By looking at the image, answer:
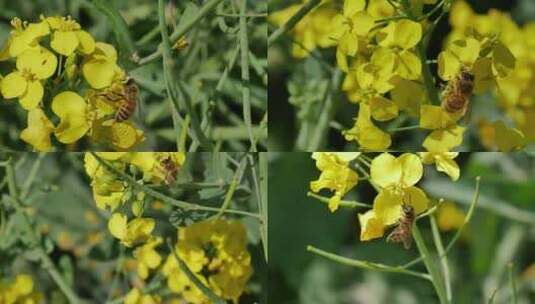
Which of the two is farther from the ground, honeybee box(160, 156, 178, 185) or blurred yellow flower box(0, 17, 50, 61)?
blurred yellow flower box(0, 17, 50, 61)

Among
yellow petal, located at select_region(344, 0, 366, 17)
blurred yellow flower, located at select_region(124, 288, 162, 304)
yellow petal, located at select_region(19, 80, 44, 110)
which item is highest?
yellow petal, located at select_region(344, 0, 366, 17)

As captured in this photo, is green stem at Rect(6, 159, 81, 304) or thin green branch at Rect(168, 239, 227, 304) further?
green stem at Rect(6, 159, 81, 304)

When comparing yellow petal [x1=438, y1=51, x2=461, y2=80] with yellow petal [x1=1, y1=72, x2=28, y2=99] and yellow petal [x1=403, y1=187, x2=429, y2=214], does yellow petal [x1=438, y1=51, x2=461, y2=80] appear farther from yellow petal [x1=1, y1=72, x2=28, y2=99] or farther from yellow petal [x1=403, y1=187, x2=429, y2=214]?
yellow petal [x1=1, y1=72, x2=28, y2=99]

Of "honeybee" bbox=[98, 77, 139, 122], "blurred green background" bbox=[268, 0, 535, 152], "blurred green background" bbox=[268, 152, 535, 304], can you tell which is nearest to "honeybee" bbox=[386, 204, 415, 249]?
"blurred green background" bbox=[268, 0, 535, 152]

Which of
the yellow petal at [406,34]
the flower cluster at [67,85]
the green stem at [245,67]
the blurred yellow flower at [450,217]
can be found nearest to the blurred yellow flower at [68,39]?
the flower cluster at [67,85]

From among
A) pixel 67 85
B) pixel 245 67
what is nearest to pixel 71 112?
pixel 67 85

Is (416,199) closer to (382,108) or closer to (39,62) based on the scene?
(382,108)
